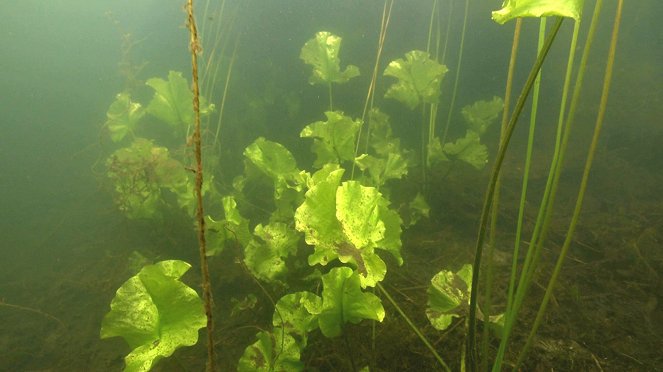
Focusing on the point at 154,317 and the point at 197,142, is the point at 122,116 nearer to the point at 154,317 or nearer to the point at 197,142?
the point at 154,317

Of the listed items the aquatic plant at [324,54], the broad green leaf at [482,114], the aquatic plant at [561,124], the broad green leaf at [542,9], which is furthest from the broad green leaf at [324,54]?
the broad green leaf at [542,9]

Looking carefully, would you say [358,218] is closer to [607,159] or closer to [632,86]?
[607,159]

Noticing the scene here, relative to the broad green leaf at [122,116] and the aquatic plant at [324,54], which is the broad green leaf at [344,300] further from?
the broad green leaf at [122,116]

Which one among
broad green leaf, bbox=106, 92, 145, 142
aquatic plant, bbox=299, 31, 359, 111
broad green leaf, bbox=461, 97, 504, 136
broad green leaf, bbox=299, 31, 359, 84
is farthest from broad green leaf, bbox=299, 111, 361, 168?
broad green leaf, bbox=106, 92, 145, 142

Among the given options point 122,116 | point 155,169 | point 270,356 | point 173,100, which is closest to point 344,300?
point 270,356

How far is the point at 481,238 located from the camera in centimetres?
104

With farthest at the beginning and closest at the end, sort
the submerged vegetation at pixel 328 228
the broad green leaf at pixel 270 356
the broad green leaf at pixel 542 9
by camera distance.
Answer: the broad green leaf at pixel 270 356, the submerged vegetation at pixel 328 228, the broad green leaf at pixel 542 9

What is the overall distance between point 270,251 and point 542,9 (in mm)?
1609

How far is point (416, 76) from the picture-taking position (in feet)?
9.86

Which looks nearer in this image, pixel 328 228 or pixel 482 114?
pixel 328 228

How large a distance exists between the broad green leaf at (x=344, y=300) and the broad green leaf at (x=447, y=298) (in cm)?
38

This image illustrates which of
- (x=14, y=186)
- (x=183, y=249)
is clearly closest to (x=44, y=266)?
(x=183, y=249)

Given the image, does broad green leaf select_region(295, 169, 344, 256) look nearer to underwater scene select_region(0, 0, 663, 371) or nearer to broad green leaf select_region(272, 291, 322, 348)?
underwater scene select_region(0, 0, 663, 371)

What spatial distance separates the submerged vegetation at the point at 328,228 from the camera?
115 centimetres
